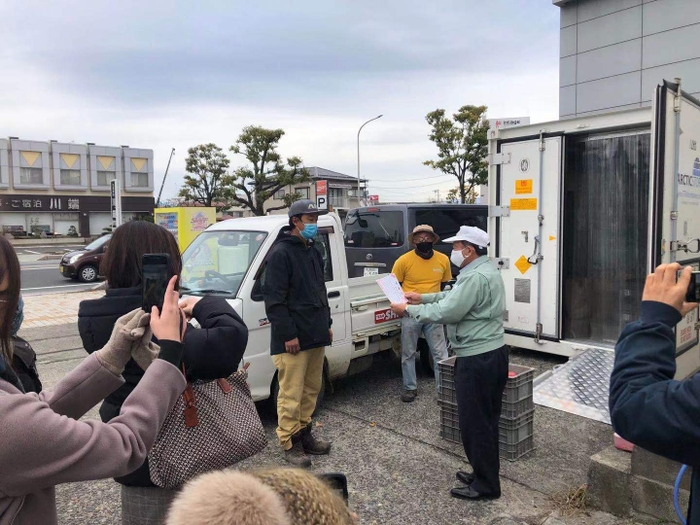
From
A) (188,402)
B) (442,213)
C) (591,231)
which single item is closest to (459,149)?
(442,213)

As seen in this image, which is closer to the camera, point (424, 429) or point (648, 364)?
point (648, 364)

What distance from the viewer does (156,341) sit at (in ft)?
6.38


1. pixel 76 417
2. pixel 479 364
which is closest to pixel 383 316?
pixel 479 364

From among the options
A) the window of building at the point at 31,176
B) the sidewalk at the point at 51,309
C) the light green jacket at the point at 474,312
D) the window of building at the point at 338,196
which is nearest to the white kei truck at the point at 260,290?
the light green jacket at the point at 474,312

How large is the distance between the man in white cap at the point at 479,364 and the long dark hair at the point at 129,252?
2.27 metres

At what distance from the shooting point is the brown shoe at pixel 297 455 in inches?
170

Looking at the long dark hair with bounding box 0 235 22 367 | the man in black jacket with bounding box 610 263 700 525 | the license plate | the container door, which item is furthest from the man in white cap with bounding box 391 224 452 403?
the long dark hair with bounding box 0 235 22 367

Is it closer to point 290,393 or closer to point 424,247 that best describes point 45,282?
point 424,247

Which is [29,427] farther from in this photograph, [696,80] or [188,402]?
[696,80]

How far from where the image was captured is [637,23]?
36.3 feet

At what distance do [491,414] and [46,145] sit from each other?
5434cm

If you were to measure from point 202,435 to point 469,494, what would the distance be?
2.50 meters

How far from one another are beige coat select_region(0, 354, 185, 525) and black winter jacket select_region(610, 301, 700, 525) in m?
1.28

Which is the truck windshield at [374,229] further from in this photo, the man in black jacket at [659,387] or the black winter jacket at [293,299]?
the man in black jacket at [659,387]
